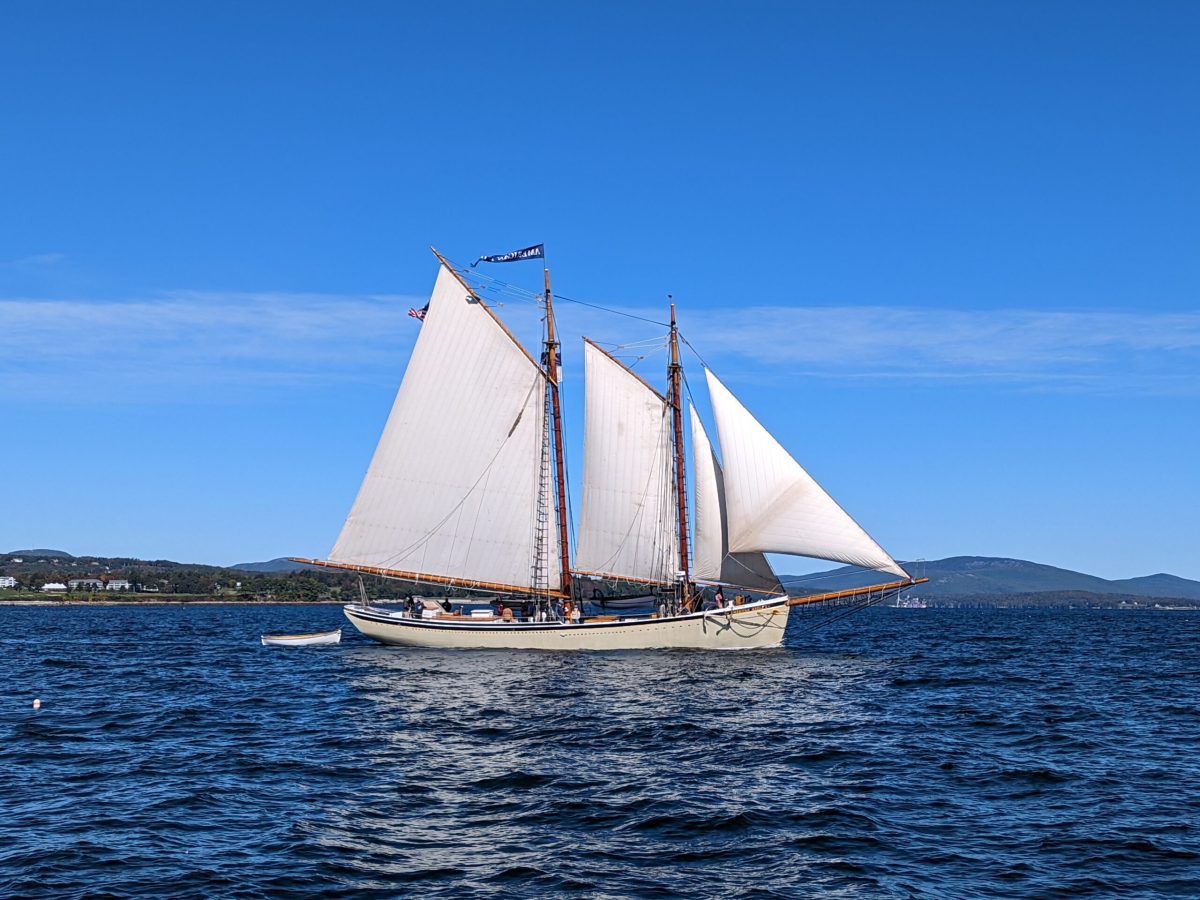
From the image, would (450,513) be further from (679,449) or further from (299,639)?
(299,639)

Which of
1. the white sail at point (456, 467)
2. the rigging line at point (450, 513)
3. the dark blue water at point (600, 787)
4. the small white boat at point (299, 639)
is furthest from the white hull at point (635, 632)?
the small white boat at point (299, 639)

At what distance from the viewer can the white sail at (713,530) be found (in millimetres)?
58594

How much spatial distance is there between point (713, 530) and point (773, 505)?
5.14 metres

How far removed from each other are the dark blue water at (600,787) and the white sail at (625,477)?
52.5 ft

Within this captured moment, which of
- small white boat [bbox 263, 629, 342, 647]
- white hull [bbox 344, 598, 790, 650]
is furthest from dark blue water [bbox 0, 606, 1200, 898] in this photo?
small white boat [bbox 263, 629, 342, 647]

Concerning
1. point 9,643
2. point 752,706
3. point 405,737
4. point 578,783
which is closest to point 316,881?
point 578,783

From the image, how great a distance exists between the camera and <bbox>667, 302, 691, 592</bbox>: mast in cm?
6238

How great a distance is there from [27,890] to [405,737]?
15.1 metres

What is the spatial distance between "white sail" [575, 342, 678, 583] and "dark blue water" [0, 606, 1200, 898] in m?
16.0

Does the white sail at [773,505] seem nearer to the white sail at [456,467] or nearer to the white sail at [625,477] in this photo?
the white sail at [625,477]

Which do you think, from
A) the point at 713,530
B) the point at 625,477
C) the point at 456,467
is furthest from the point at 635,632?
the point at 456,467

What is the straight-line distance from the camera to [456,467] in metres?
62.1

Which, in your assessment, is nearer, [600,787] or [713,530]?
[600,787]

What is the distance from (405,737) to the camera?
31.2 meters
